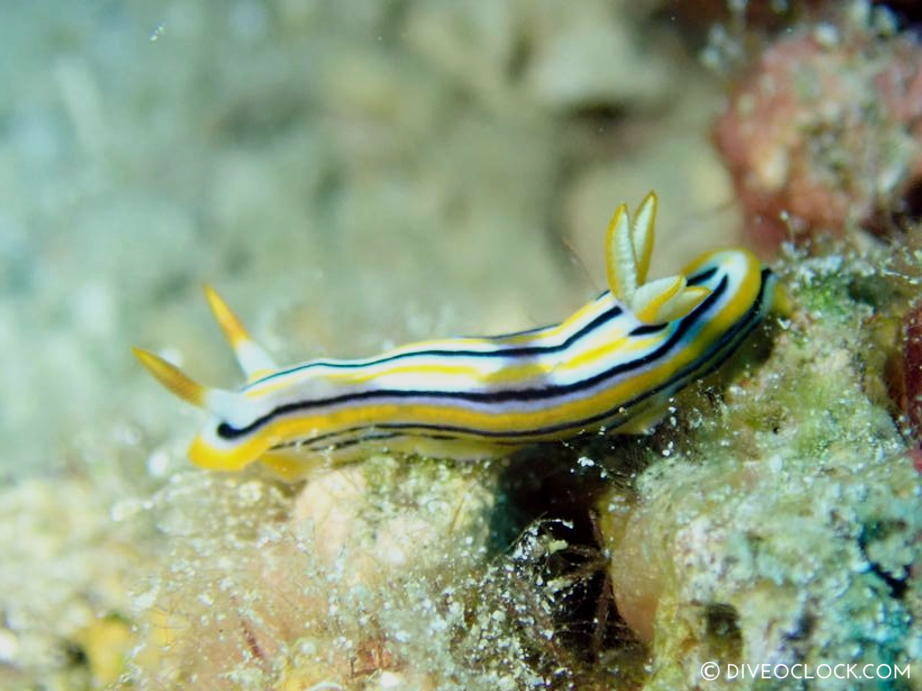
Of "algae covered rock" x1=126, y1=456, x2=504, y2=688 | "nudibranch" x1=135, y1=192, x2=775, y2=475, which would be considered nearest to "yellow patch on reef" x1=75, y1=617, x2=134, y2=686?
"algae covered rock" x1=126, y1=456, x2=504, y2=688

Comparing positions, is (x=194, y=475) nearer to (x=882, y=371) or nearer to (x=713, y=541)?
(x=713, y=541)

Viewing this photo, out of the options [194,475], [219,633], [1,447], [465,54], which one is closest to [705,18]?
[465,54]

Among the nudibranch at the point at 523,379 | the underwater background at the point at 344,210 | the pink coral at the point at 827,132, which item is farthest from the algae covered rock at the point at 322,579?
the pink coral at the point at 827,132

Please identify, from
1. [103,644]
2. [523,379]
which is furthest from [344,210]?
[103,644]

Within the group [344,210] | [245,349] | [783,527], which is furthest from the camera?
[344,210]

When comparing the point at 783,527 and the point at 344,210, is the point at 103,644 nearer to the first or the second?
the point at 344,210

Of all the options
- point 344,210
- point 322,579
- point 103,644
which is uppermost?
point 344,210

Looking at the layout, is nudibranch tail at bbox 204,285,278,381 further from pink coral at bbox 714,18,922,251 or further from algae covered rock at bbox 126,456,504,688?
pink coral at bbox 714,18,922,251
